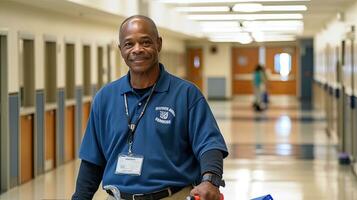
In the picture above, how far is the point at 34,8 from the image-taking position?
1042cm

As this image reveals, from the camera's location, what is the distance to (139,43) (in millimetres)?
2691

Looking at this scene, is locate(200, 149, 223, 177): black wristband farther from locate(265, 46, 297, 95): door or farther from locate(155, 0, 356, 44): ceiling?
locate(265, 46, 297, 95): door

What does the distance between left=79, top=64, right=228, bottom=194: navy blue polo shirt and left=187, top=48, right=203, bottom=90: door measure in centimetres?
2862

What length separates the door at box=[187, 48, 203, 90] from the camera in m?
31.6

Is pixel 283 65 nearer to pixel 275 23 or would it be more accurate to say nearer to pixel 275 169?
pixel 275 23

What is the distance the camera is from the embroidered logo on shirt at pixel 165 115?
2729 millimetres

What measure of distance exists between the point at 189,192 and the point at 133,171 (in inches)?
9.5

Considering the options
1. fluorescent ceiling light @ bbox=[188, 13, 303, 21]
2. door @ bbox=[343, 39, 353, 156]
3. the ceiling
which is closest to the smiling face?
door @ bbox=[343, 39, 353, 156]

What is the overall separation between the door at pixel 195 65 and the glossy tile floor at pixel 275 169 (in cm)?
1240

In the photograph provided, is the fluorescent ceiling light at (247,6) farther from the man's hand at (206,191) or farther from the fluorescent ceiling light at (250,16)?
the man's hand at (206,191)

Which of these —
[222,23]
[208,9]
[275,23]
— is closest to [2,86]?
[208,9]

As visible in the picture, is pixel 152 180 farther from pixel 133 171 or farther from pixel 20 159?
pixel 20 159

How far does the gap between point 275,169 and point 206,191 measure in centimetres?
840

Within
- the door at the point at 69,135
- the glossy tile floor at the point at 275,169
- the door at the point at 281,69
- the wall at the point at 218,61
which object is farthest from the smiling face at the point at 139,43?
the door at the point at 281,69
